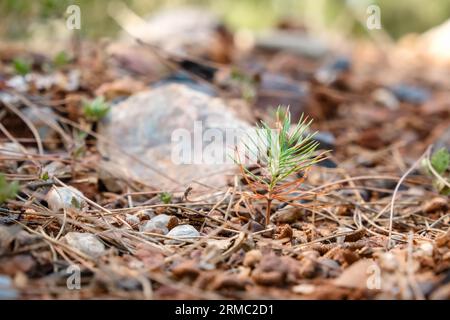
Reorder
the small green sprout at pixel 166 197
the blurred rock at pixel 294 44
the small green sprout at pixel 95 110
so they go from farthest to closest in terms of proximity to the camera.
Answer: the blurred rock at pixel 294 44, the small green sprout at pixel 95 110, the small green sprout at pixel 166 197

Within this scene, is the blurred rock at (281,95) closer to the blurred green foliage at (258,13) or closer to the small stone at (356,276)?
the blurred green foliage at (258,13)

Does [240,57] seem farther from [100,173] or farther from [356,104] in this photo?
[100,173]

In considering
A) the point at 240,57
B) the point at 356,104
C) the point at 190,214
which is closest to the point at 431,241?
the point at 190,214

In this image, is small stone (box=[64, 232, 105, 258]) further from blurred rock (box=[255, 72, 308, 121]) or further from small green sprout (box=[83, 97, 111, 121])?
blurred rock (box=[255, 72, 308, 121])

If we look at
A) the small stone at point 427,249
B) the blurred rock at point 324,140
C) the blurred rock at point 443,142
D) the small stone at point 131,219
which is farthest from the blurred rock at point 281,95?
the small stone at point 427,249

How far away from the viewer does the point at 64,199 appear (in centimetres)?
163

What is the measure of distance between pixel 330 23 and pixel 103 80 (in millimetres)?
4319

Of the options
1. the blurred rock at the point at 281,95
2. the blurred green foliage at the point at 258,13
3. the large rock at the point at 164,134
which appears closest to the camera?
the large rock at the point at 164,134

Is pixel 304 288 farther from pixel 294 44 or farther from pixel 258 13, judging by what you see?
pixel 258 13

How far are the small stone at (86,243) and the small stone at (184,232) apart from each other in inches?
8.3

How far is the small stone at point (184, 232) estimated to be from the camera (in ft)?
4.99

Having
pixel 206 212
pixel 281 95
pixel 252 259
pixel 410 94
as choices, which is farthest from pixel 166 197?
pixel 410 94

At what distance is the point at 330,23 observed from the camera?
6359 millimetres

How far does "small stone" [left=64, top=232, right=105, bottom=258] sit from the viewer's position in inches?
53.7
